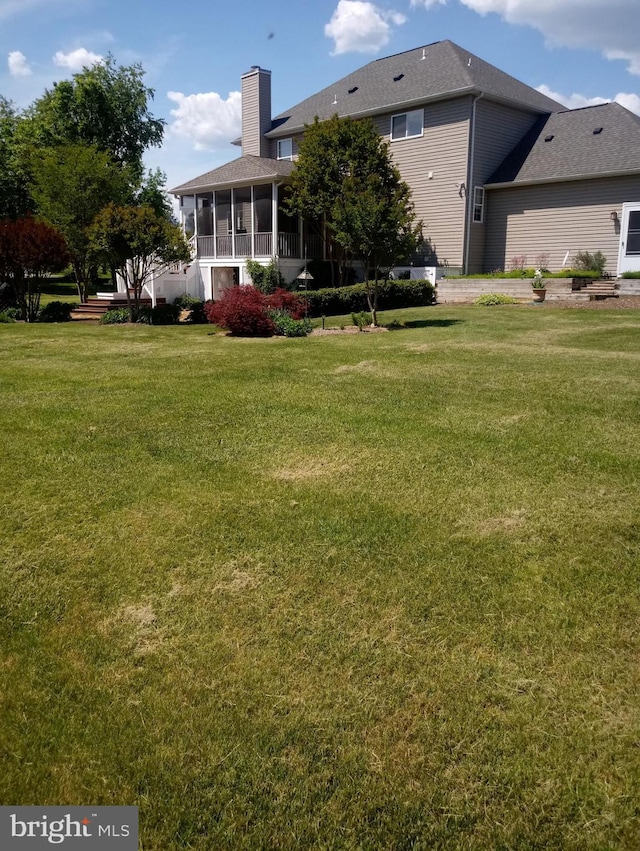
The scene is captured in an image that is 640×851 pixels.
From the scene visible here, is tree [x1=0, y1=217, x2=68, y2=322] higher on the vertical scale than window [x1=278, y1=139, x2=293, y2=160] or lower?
lower

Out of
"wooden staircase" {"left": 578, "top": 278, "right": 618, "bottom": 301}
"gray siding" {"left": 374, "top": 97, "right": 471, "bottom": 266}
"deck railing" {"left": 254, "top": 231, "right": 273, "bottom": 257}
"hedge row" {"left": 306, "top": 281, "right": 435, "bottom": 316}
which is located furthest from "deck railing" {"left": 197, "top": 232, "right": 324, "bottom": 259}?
"wooden staircase" {"left": 578, "top": 278, "right": 618, "bottom": 301}

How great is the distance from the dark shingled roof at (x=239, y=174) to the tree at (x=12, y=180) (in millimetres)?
12885

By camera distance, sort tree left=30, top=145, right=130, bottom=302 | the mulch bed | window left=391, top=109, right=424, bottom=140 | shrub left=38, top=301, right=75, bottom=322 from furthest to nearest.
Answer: window left=391, top=109, right=424, bottom=140
tree left=30, top=145, right=130, bottom=302
shrub left=38, top=301, right=75, bottom=322
the mulch bed

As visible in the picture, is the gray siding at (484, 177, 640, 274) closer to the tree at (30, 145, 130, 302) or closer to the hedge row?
the hedge row

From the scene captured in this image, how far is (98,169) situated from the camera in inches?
834

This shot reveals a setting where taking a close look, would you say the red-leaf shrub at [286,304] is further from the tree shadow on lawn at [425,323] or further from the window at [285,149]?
the window at [285,149]

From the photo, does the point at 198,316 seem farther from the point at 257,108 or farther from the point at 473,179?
the point at 257,108

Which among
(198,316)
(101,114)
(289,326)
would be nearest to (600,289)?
(289,326)

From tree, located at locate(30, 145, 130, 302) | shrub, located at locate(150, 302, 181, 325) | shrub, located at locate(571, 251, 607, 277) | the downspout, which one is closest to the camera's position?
shrub, located at locate(150, 302, 181, 325)

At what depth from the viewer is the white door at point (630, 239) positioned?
63.9 feet

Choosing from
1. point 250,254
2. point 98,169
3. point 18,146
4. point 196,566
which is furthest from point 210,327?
point 18,146

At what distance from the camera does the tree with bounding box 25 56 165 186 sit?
32906 millimetres

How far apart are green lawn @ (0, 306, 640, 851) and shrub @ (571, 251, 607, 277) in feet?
52.5

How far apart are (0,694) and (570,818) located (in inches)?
82.5
